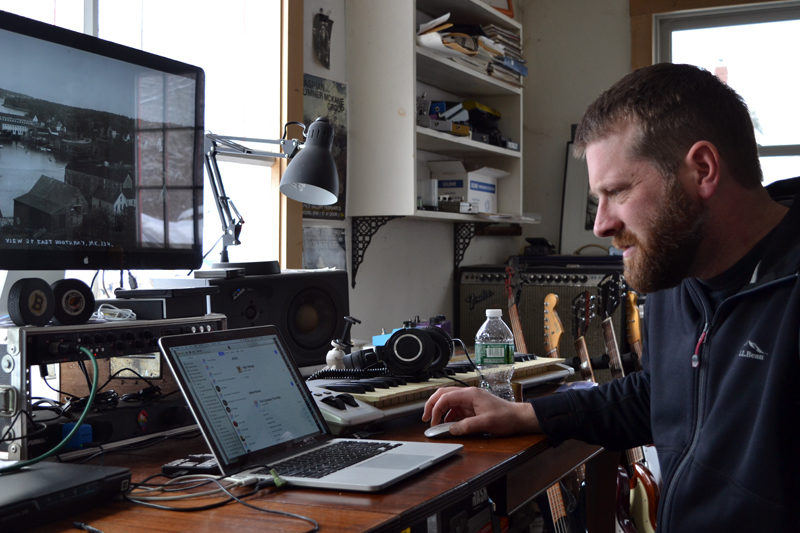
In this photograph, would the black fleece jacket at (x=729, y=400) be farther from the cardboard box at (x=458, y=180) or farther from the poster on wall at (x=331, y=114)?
the cardboard box at (x=458, y=180)

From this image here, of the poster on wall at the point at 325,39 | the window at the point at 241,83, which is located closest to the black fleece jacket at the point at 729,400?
the window at the point at 241,83

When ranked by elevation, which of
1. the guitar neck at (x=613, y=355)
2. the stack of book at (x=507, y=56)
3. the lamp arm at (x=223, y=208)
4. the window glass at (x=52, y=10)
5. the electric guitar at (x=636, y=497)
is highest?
the stack of book at (x=507, y=56)

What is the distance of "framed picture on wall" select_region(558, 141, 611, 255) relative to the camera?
4.16 metres

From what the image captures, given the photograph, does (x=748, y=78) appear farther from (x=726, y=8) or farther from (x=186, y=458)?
(x=186, y=458)

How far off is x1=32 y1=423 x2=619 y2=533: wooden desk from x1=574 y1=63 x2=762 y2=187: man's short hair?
526mm

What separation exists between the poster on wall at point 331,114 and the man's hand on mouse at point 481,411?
1410 millimetres

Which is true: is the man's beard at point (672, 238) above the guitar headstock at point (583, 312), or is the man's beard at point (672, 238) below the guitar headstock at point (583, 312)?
above

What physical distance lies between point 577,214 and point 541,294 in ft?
2.69

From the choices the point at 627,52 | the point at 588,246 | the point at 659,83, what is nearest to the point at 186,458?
the point at 659,83

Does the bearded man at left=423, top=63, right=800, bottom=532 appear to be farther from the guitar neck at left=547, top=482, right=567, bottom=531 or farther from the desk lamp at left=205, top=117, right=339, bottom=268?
the guitar neck at left=547, top=482, right=567, bottom=531

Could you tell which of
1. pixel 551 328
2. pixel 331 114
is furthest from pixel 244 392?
pixel 551 328

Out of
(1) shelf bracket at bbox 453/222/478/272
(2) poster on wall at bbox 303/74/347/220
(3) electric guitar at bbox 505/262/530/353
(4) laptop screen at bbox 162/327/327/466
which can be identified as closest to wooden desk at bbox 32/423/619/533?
(4) laptop screen at bbox 162/327/327/466

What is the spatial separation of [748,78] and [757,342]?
130 inches

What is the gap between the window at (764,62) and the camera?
3.99 meters
